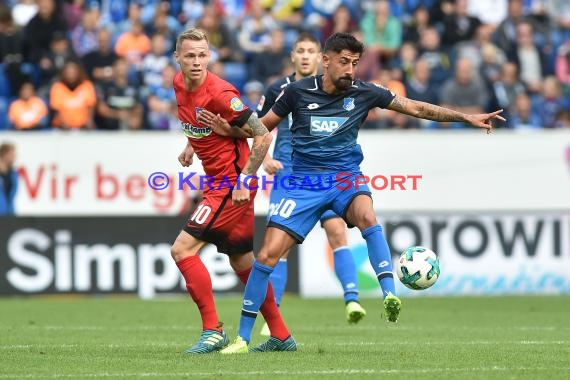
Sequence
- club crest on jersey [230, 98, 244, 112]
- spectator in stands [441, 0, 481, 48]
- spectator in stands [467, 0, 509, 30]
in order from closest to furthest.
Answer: club crest on jersey [230, 98, 244, 112] → spectator in stands [441, 0, 481, 48] → spectator in stands [467, 0, 509, 30]

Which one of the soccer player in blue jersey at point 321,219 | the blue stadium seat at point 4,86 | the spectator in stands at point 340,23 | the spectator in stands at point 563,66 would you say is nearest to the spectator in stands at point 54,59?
the blue stadium seat at point 4,86

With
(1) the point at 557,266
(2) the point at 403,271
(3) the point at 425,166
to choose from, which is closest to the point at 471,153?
→ (3) the point at 425,166

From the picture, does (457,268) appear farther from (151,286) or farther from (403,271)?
(403,271)

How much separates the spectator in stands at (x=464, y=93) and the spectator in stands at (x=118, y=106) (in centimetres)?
508

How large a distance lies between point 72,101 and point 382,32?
6.04 meters

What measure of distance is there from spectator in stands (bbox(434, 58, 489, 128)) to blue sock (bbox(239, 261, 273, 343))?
10907 millimetres

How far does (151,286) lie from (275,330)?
790 cm

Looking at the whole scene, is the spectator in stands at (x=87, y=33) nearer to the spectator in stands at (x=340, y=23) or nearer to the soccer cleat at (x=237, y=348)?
the spectator in stands at (x=340, y=23)

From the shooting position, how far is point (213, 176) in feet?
32.4

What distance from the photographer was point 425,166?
18500 millimetres

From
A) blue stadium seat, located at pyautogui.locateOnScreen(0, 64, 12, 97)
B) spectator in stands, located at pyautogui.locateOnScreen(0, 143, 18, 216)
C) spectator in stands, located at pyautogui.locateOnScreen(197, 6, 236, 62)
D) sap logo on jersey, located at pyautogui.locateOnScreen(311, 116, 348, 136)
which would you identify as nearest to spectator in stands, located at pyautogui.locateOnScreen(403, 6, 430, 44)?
spectator in stands, located at pyautogui.locateOnScreen(197, 6, 236, 62)

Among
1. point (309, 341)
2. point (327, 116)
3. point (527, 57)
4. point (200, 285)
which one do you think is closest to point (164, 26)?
point (527, 57)

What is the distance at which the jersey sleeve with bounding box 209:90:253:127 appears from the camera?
955cm

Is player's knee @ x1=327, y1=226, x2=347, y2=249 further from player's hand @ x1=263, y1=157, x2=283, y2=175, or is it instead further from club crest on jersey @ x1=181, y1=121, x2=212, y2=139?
club crest on jersey @ x1=181, y1=121, x2=212, y2=139
